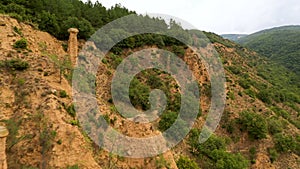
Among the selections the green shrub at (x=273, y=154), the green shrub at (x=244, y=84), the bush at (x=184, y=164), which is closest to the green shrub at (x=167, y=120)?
the bush at (x=184, y=164)

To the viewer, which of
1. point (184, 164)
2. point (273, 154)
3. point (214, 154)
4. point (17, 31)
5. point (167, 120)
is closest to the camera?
point (17, 31)

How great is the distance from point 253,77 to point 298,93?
10102 millimetres

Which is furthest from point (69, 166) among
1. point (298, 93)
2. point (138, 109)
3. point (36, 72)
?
point (298, 93)

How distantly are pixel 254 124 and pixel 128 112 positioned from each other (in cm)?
1792

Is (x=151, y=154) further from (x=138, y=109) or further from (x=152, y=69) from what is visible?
(x=152, y=69)

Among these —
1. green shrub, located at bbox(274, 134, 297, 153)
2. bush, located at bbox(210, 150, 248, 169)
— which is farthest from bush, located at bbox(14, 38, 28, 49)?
green shrub, located at bbox(274, 134, 297, 153)

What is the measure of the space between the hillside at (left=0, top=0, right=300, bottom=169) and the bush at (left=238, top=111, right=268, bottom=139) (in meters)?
0.12

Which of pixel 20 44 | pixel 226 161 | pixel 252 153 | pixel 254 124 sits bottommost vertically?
pixel 252 153

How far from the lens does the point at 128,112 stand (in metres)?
26.5

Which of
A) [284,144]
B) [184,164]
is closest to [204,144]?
[184,164]

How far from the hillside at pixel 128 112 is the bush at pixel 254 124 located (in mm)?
120

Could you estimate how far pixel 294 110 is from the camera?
4597cm

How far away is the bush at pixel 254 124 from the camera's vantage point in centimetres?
3522

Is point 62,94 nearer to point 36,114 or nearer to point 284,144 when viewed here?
point 36,114
